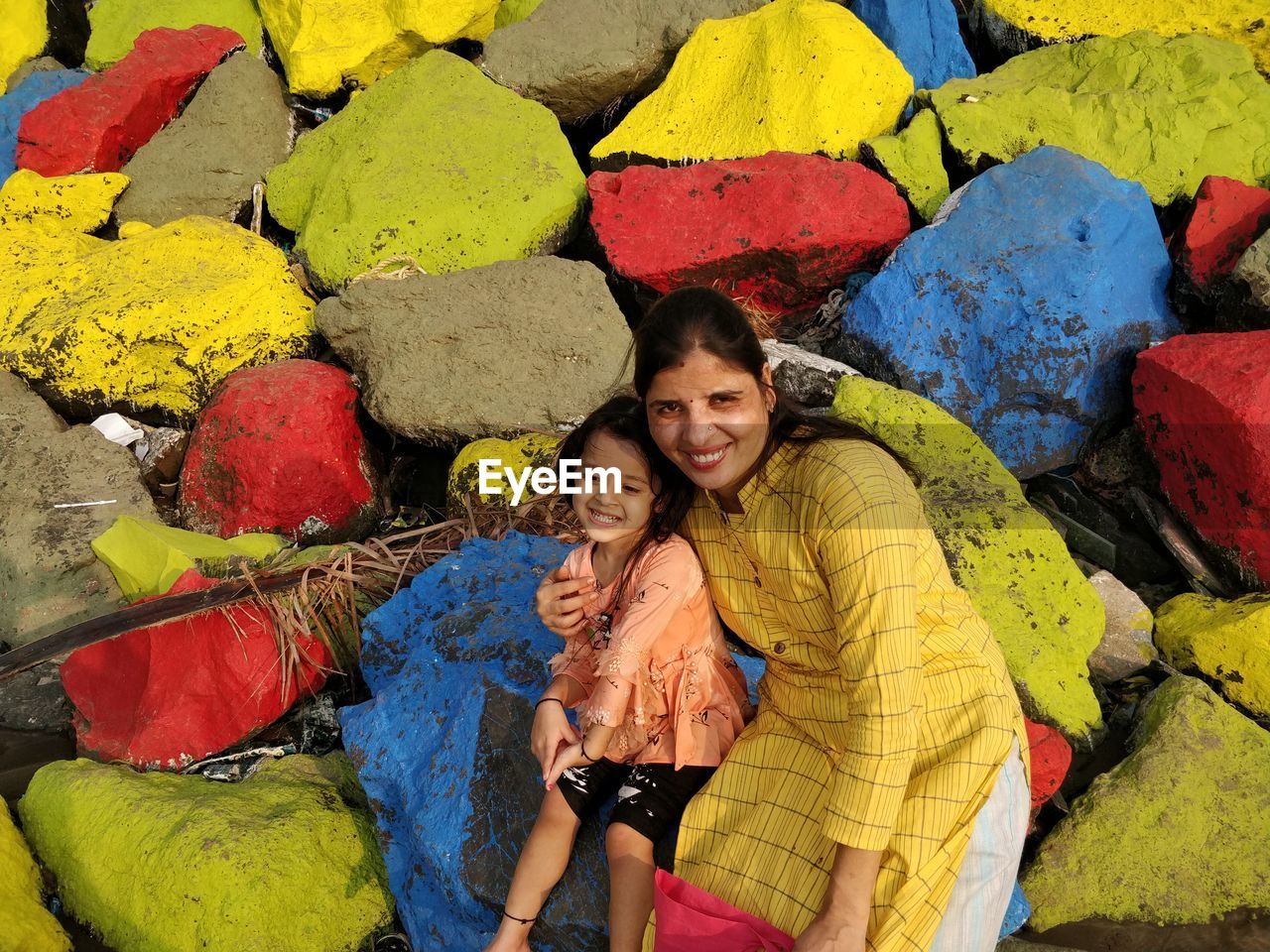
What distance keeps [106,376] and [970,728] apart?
373 centimetres

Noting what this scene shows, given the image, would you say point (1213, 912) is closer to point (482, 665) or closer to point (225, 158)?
point (482, 665)

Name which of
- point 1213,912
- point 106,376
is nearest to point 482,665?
point 1213,912

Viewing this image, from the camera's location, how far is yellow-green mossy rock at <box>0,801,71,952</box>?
222cm

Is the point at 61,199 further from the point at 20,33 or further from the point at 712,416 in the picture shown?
the point at 712,416

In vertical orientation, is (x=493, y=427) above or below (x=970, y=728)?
below

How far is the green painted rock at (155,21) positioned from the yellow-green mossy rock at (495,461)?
3.73m

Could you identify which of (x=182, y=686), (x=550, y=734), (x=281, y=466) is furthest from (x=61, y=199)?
(x=550, y=734)

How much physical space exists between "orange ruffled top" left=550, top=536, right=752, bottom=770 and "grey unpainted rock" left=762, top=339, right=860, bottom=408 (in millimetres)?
1614

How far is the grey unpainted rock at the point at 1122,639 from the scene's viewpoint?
10.1ft

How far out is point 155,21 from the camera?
598cm

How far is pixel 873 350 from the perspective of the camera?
12.4 ft

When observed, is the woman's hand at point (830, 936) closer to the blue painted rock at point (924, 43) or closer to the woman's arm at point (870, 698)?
the woman's arm at point (870, 698)

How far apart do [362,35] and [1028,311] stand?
3839 millimetres

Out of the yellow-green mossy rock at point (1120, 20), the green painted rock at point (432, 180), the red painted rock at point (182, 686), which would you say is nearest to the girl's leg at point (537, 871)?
the red painted rock at point (182, 686)
